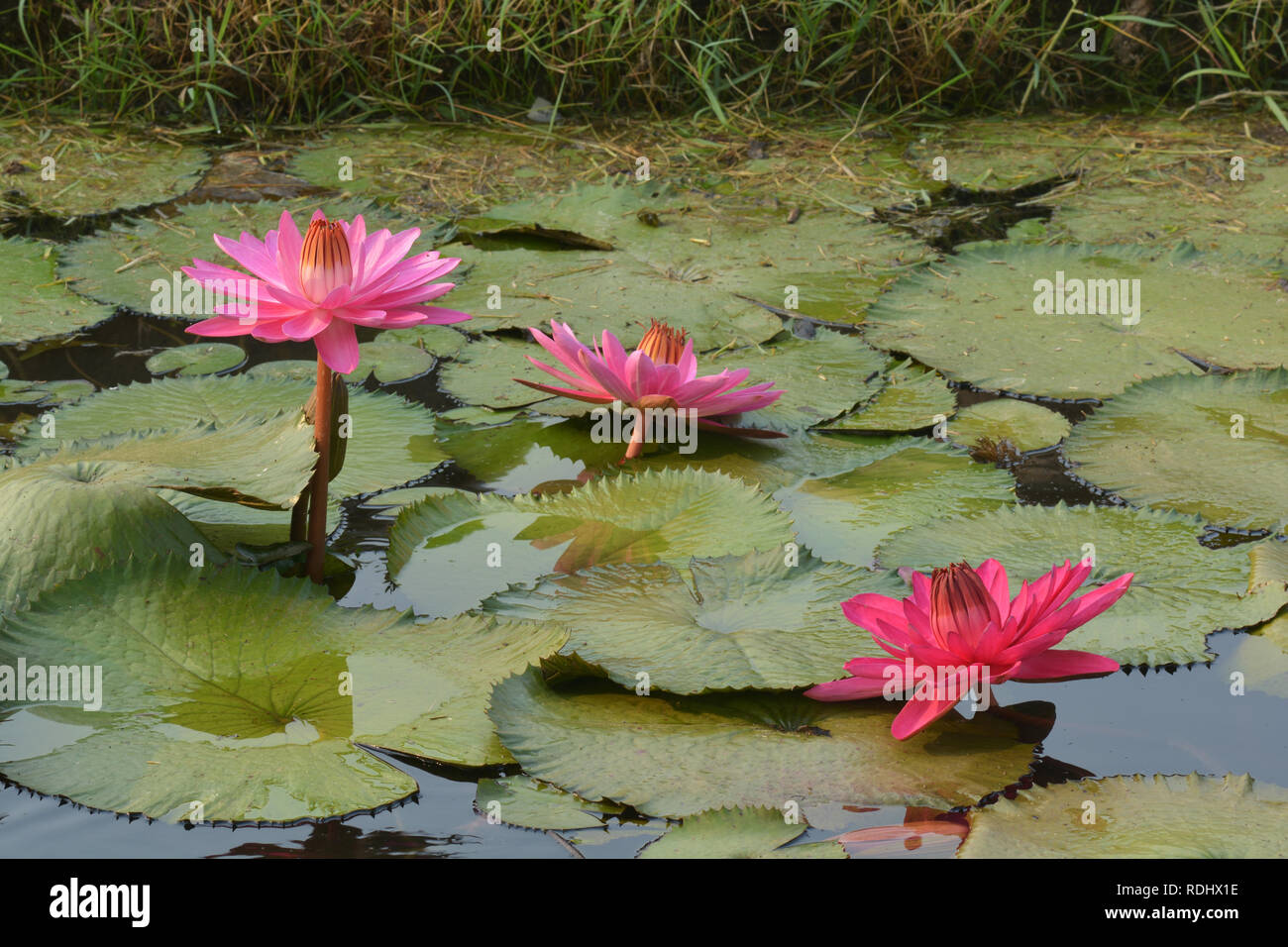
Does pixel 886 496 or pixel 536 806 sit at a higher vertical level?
pixel 886 496

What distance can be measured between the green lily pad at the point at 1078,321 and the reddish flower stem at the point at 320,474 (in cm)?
122

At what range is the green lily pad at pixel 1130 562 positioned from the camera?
1500 mm

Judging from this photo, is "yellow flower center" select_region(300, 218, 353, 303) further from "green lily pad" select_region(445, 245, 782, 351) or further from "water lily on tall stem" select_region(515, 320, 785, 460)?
"green lily pad" select_region(445, 245, 782, 351)

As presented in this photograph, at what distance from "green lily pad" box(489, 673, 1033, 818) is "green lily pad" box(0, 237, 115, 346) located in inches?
59.7

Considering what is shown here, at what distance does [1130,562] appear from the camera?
1.65 metres

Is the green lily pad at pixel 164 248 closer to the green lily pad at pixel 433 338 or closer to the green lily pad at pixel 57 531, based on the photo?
the green lily pad at pixel 433 338

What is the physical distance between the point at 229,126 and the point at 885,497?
109 inches

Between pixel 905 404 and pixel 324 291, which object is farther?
pixel 905 404

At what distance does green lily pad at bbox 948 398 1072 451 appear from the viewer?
204 centimetres

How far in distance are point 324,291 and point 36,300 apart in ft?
4.48

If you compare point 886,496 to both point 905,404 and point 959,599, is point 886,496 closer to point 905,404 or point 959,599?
point 905,404

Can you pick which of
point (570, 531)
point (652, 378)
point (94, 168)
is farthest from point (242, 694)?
point (94, 168)

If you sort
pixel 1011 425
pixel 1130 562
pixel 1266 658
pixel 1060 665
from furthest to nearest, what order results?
1. pixel 1011 425
2. pixel 1130 562
3. pixel 1266 658
4. pixel 1060 665
